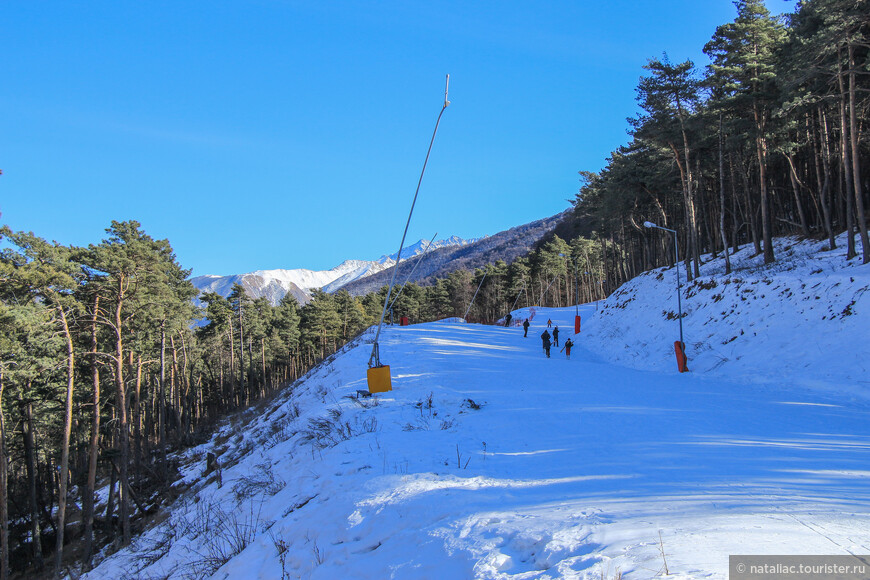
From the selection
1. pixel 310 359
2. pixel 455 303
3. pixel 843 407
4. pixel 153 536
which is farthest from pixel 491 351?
pixel 455 303

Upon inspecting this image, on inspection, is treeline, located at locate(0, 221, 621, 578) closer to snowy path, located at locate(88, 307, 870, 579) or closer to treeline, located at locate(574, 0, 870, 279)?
snowy path, located at locate(88, 307, 870, 579)

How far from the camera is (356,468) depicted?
816cm

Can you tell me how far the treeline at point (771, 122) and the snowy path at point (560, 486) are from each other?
15.9 meters

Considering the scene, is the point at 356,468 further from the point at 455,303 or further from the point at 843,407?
the point at 455,303

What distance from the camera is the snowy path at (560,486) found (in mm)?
4301

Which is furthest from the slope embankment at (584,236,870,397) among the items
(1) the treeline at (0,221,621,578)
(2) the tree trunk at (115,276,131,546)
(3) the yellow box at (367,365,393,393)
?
(2) the tree trunk at (115,276,131,546)

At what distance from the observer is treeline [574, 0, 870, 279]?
20.4m

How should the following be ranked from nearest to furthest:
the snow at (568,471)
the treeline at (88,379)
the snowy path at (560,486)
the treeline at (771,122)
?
1. the snowy path at (560,486)
2. the snow at (568,471)
3. the treeline at (88,379)
4. the treeline at (771,122)

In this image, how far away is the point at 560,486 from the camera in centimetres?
654

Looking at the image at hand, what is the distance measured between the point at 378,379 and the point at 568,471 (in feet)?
26.3

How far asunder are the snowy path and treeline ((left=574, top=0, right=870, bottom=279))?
15.9 metres

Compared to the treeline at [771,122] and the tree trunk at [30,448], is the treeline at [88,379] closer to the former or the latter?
the tree trunk at [30,448]

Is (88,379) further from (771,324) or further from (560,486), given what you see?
(771,324)

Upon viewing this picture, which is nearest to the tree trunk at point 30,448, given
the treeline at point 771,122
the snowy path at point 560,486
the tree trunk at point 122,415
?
the tree trunk at point 122,415
